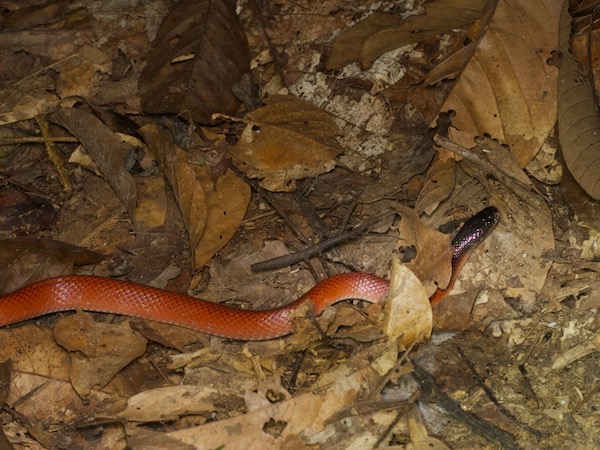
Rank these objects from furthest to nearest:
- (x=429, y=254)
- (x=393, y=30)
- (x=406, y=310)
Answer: (x=393, y=30)
(x=429, y=254)
(x=406, y=310)

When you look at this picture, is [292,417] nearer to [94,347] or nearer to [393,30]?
[94,347]

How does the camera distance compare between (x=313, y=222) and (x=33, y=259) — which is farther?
(x=313, y=222)

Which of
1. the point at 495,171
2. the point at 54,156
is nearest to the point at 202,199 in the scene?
the point at 54,156

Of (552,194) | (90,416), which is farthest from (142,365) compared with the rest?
(552,194)

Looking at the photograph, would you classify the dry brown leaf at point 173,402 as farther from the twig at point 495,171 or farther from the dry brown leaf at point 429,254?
the twig at point 495,171

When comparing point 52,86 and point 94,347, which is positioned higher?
point 52,86

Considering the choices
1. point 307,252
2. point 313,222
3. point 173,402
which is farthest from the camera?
point 313,222

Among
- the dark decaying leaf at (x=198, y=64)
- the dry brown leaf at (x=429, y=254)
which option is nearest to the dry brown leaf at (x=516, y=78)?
the dry brown leaf at (x=429, y=254)

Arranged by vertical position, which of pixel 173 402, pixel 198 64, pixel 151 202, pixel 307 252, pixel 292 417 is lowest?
pixel 292 417
